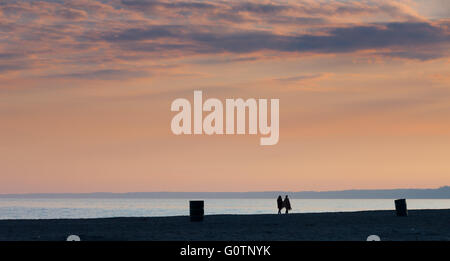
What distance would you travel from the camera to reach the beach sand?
945 inches

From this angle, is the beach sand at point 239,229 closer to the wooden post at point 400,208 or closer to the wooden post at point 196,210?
the wooden post at point 196,210

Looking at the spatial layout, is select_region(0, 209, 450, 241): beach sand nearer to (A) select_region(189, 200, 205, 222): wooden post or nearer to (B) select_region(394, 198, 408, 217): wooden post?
(A) select_region(189, 200, 205, 222): wooden post

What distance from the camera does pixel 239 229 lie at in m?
27.9

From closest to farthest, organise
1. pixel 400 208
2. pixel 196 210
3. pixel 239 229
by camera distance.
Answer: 1. pixel 239 229
2. pixel 196 210
3. pixel 400 208

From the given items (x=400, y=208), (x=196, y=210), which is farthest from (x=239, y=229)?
(x=400, y=208)

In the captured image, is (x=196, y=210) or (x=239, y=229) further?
(x=196, y=210)

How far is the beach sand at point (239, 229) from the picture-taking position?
24016 millimetres

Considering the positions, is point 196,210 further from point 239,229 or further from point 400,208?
point 400,208

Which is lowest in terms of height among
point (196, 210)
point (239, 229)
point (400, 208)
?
point (239, 229)

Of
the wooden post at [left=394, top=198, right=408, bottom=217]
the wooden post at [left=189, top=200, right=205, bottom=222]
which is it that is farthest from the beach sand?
the wooden post at [left=394, top=198, right=408, bottom=217]

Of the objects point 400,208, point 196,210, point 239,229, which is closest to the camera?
point 239,229
